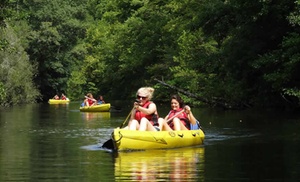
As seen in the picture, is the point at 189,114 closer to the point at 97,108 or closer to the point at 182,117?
the point at 182,117

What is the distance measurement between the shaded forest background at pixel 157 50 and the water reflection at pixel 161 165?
40.6 feet

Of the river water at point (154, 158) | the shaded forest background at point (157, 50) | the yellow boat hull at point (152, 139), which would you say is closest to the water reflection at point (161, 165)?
the river water at point (154, 158)

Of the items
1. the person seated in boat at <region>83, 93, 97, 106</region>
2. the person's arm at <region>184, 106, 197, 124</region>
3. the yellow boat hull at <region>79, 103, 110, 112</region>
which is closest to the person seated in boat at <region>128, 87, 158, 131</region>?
the person's arm at <region>184, 106, 197, 124</region>

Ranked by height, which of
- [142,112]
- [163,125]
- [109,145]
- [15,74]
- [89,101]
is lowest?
[109,145]

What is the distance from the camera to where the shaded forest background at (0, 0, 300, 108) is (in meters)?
30.7

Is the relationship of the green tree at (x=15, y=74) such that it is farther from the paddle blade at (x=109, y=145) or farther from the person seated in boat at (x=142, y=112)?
the person seated in boat at (x=142, y=112)

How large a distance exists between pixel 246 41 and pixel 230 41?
1.83m

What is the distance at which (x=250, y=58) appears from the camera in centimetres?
3312

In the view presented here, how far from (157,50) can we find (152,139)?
4122 cm

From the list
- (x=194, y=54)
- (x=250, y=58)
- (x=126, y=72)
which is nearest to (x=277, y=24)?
(x=250, y=58)

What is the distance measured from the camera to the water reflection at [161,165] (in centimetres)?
1251

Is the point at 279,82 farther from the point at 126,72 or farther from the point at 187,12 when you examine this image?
the point at 126,72

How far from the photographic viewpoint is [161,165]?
14273mm

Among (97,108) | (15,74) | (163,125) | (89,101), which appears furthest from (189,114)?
(15,74)
